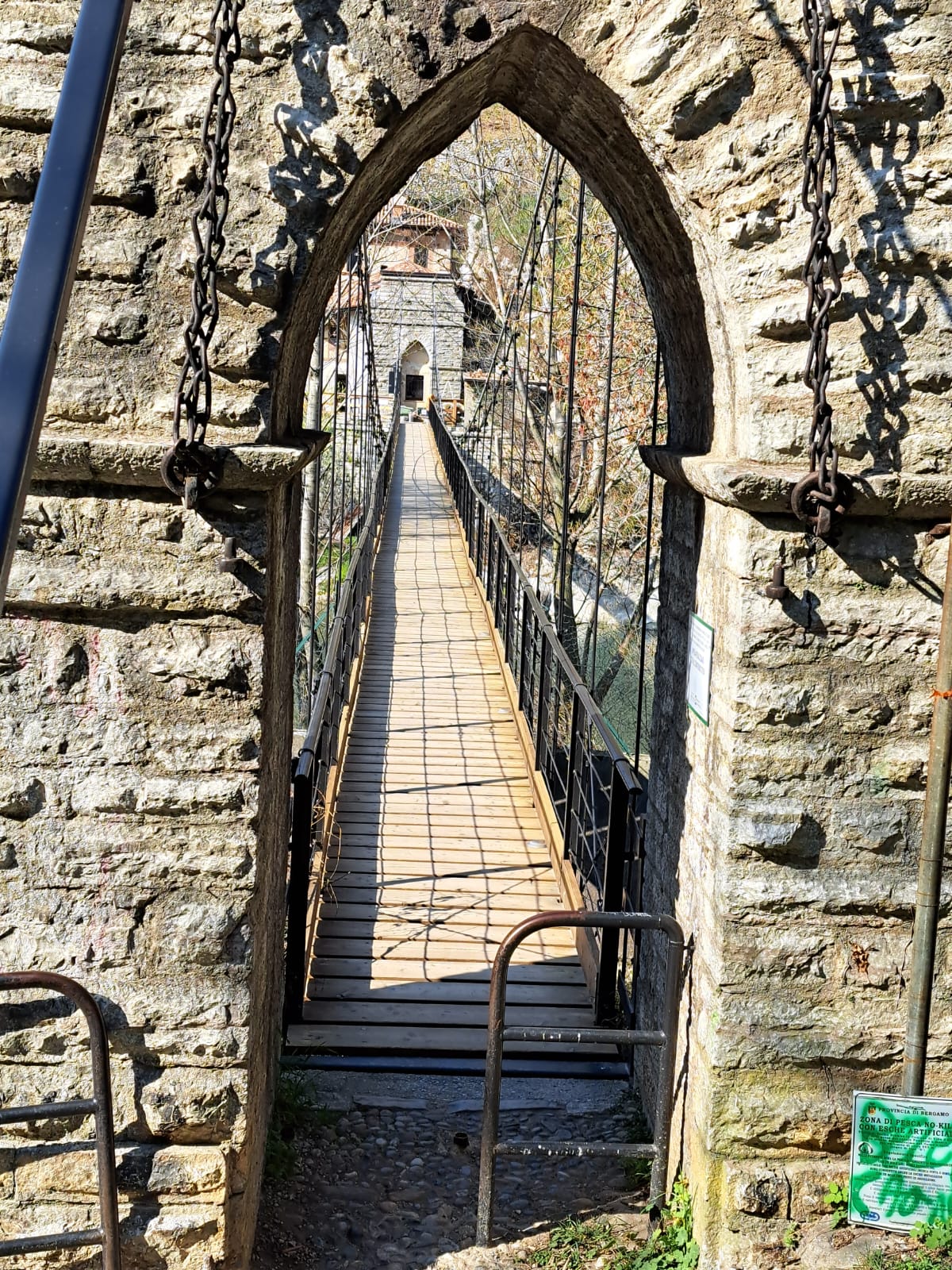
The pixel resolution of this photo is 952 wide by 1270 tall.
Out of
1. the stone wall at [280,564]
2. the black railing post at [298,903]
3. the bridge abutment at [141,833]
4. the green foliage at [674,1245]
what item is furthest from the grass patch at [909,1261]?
the black railing post at [298,903]

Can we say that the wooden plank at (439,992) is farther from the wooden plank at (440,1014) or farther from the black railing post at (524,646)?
the black railing post at (524,646)

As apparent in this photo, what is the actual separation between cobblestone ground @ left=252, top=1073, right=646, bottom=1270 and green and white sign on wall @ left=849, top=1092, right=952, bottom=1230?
607mm

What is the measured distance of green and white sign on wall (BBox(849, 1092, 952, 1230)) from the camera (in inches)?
91.0

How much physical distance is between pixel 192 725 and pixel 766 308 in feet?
4.24

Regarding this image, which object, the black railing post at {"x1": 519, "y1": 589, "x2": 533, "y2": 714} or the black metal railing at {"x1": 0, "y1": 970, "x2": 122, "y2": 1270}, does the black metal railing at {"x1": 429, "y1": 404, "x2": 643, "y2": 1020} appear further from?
the black metal railing at {"x1": 0, "y1": 970, "x2": 122, "y2": 1270}

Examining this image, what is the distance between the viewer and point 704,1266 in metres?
2.46

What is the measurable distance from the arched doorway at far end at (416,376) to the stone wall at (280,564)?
34.0 meters

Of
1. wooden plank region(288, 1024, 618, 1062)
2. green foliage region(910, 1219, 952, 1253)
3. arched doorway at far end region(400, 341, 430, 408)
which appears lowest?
wooden plank region(288, 1024, 618, 1062)

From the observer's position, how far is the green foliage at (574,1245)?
260 centimetres

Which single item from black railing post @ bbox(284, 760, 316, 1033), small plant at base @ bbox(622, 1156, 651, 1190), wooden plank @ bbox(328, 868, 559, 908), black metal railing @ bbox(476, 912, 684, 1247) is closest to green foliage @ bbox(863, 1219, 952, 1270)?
black metal railing @ bbox(476, 912, 684, 1247)

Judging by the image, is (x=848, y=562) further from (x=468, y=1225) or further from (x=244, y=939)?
(x=468, y=1225)

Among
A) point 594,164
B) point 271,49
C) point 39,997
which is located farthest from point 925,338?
point 39,997

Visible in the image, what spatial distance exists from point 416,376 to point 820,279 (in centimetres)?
3611

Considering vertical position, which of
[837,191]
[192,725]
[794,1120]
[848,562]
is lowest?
[794,1120]
